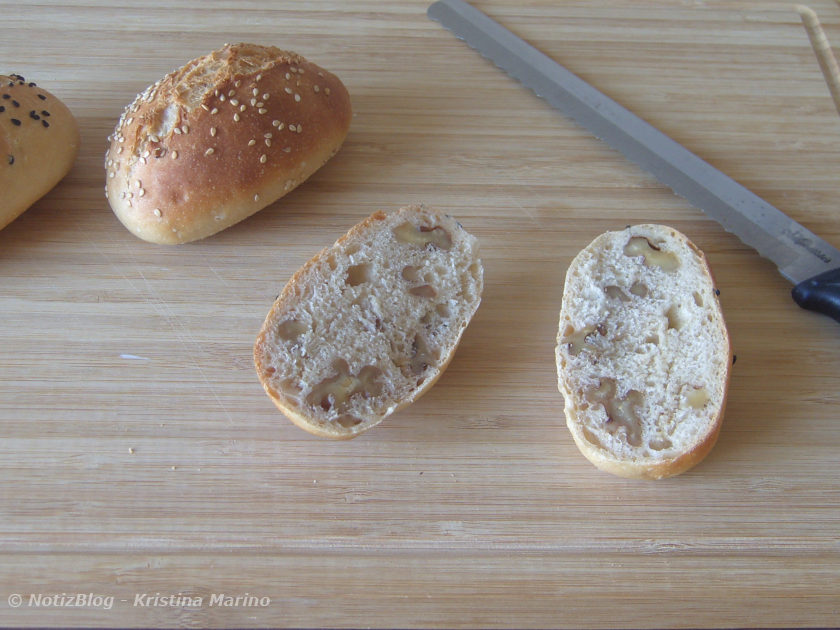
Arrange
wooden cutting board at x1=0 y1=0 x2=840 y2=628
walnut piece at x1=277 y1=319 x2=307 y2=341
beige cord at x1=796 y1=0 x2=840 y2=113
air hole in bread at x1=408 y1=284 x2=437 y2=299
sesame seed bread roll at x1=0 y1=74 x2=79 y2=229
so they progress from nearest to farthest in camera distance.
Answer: wooden cutting board at x1=0 y1=0 x2=840 y2=628, walnut piece at x1=277 y1=319 x2=307 y2=341, air hole in bread at x1=408 y1=284 x2=437 y2=299, sesame seed bread roll at x1=0 y1=74 x2=79 y2=229, beige cord at x1=796 y1=0 x2=840 y2=113

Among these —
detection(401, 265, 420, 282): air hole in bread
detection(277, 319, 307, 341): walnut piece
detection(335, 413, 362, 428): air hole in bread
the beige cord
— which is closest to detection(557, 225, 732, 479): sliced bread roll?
detection(401, 265, 420, 282): air hole in bread

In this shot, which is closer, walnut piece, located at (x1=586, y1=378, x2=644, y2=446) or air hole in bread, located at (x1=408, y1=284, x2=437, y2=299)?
walnut piece, located at (x1=586, y1=378, x2=644, y2=446)

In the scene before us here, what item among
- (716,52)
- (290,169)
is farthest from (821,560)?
(716,52)

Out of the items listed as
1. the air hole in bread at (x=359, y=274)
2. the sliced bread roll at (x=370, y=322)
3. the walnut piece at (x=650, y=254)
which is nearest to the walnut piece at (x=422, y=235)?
the sliced bread roll at (x=370, y=322)

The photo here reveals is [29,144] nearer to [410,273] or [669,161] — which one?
[410,273]

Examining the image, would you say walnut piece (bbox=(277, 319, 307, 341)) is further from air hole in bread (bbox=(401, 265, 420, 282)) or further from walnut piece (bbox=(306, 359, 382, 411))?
air hole in bread (bbox=(401, 265, 420, 282))

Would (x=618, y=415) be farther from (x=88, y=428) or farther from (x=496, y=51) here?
(x=496, y=51)

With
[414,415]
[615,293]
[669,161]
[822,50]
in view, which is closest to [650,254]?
[615,293]
